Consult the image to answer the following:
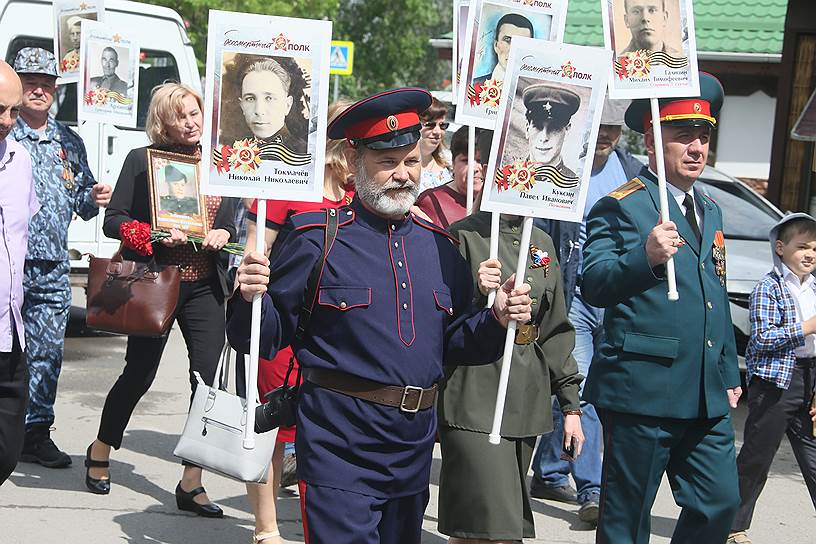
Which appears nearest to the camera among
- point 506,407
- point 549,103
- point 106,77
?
point 549,103

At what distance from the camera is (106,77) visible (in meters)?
7.55

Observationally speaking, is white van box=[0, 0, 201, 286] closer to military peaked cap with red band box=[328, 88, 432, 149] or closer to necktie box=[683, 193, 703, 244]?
necktie box=[683, 193, 703, 244]

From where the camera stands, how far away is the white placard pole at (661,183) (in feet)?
15.4

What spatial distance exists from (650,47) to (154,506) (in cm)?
337

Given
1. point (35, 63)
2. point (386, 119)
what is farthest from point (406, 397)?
point (35, 63)

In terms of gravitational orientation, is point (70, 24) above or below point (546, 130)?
above

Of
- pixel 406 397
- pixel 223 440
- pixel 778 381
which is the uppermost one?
pixel 406 397

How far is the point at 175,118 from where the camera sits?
21.7 feet

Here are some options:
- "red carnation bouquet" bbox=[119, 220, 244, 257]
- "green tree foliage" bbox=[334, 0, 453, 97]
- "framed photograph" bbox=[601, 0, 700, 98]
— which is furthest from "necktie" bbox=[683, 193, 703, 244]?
"green tree foliage" bbox=[334, 0, 453, 97]

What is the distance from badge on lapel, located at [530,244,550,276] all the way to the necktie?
63 centimetres

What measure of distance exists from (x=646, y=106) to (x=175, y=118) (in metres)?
2.46

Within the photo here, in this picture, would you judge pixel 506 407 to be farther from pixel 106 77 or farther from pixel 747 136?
pixel 747 136

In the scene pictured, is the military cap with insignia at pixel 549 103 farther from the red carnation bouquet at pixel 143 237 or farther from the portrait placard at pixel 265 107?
the red carnation bouquet at pixel 143 237

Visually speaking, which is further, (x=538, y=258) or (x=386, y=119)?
(x=538, y=258)
